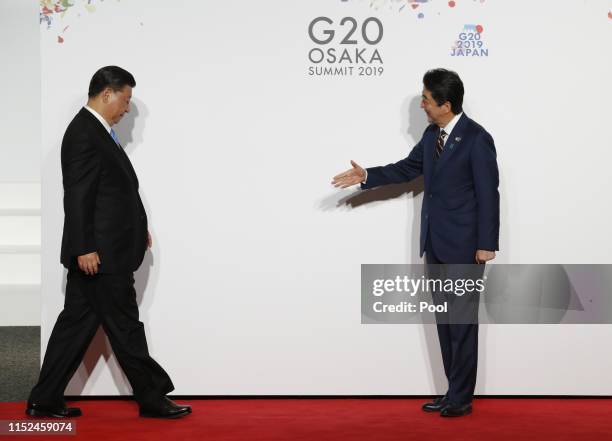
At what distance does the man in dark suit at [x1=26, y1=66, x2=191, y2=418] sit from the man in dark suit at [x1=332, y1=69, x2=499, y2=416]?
1196 mm

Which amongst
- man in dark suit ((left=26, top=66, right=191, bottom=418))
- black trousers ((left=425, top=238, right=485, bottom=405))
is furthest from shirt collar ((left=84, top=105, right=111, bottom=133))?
black trousers ((left=425, top=238, right=485, bottom=405))

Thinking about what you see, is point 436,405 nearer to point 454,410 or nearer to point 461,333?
point 454,410

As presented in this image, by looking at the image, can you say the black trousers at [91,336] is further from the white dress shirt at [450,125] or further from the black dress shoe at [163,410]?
the white dress shirt at [450,125]

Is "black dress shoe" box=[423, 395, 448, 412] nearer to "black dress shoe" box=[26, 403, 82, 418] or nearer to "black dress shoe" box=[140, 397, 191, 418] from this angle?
"black dress shoe" box=[140, 397, 191, 418]

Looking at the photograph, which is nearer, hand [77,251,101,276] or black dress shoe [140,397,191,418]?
hand [77,251,101,276]

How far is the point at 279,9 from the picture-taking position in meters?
4.05

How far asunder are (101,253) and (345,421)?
1228 millimetres

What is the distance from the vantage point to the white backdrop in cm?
404

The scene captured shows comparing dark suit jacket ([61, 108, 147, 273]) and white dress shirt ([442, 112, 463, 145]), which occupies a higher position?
white dress shirt ([442, 112, 463, 145])

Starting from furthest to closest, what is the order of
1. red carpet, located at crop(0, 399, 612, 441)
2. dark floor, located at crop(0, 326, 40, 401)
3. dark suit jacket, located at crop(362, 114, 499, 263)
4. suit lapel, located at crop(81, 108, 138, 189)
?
1. dark floor, located at crop(0, 326, 40, 401)
2. dark suit jacket, located at crop(362, 114, 499, 263)
3. suit lapel, located at crop(81, 108, 138, 189)
4. red carpet, located at crop(0, 399, 612, 441)

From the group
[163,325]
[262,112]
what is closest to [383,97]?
[262,112]

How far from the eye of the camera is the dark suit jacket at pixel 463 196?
3721 mm

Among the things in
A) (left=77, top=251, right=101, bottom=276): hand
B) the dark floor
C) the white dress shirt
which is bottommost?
the dark floor

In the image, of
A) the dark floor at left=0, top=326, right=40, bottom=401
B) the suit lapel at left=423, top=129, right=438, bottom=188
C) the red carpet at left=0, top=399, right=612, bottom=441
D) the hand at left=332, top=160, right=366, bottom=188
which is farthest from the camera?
the dark floor at left=0, top=326, right=40, bottom=401
